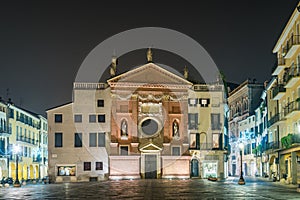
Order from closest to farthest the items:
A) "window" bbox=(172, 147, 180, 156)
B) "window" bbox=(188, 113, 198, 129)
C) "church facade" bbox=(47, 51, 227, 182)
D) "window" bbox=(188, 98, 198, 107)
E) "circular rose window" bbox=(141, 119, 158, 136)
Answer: "church facade" bbox=(47, 51, 227, 182) < "window" bbox=(172, 147, 180, 156) < "circular rose window" bbox=(141, 119, 158, 136) < "window" bbox=(188, 113, 198, 129) < "window" bbox=(188, 98, 198, 107)

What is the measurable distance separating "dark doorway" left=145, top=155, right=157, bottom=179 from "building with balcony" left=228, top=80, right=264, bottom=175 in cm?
2024

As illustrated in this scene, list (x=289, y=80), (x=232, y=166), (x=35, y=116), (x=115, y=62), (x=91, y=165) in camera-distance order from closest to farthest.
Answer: (x=289, y=80), (x=91, y=165), (x=115, y=62), (x=35, y=116), (x=232, y=166)

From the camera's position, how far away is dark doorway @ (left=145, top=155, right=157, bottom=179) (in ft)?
250

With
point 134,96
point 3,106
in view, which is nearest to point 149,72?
point 134,96

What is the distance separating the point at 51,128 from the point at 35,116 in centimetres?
2463

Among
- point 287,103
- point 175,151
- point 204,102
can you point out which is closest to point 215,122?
point 204,102

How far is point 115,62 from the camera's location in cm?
8375

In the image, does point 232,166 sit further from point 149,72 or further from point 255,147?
point 149,72

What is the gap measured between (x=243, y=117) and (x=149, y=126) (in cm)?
2528

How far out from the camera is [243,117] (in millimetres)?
96625

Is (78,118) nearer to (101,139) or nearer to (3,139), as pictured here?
(101,139)

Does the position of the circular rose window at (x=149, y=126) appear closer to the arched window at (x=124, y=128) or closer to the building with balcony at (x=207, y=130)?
the arched window at (x=124, y=128)

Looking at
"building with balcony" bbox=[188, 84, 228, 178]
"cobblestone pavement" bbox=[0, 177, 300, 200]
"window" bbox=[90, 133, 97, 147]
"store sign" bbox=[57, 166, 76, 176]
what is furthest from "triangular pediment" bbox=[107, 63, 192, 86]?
"cobblestone pavement" bbox=[0, 177, 300, 200]

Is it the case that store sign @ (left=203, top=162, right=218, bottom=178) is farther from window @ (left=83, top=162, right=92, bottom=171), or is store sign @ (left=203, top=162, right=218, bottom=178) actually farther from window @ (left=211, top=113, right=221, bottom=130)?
window @ (left=83, top=162, right=92, bottom=171)
